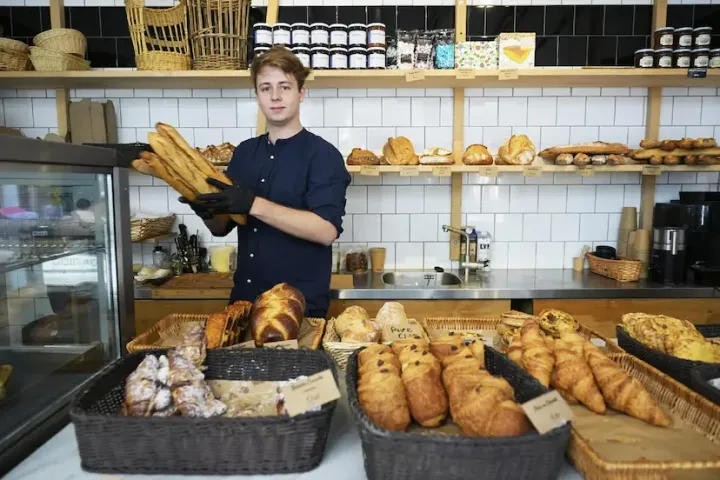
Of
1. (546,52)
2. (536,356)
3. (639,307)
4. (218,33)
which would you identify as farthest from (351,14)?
(536,356)

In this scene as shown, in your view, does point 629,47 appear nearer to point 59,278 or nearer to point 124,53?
point 124,53

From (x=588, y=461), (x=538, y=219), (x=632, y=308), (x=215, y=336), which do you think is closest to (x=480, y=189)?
(x=538, y=219)

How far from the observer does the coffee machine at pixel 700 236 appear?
3047mm

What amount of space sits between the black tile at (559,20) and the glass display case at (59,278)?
3082mm

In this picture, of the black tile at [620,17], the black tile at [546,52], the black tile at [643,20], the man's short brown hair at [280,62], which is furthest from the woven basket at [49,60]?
the black tile at [643,20]

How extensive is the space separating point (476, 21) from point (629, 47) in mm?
1048

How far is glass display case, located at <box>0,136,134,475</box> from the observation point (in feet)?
4.16

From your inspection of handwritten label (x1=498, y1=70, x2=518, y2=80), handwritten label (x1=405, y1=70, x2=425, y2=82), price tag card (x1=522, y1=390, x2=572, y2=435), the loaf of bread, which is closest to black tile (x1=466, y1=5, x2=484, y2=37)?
handwritten label (x1=498, y1=70, x2=518, y2=80)

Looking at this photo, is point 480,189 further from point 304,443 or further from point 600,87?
point 304,443

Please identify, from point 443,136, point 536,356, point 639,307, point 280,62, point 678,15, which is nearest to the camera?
point 536,356

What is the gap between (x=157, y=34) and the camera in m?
3.20

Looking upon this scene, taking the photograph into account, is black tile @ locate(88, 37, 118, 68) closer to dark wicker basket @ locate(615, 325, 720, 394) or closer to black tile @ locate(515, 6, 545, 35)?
black tile @ locate(515, 6, 545, 35)

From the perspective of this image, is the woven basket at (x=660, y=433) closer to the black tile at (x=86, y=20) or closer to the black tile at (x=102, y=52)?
the black tile at (x=102, y=52)

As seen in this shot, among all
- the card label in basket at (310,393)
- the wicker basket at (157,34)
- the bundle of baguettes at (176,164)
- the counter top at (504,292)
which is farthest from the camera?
the wicker basket at (157,34)
